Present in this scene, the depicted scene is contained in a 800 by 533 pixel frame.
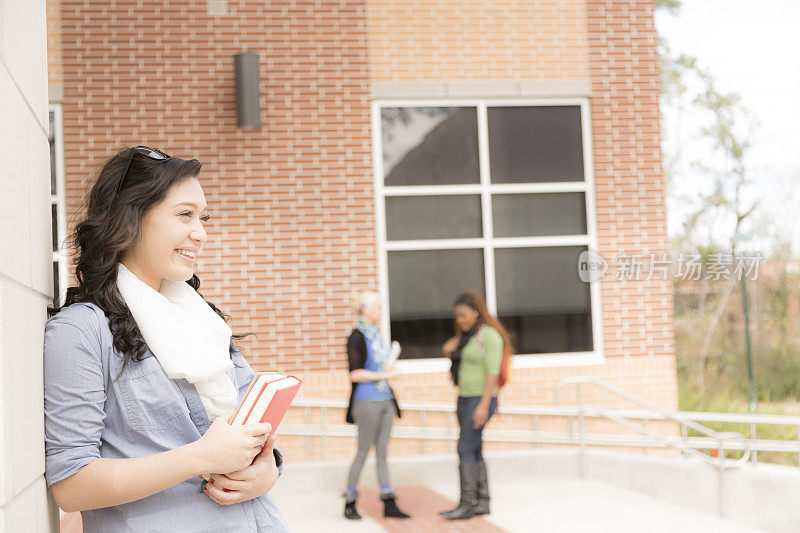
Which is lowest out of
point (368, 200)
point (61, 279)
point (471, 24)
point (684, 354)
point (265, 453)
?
point (684, 354)

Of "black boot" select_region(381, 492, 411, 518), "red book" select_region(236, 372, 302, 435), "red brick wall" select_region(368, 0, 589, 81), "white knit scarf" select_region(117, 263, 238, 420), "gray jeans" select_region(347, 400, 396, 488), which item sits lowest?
"black boot" select_region(381, 492, 411, 518)

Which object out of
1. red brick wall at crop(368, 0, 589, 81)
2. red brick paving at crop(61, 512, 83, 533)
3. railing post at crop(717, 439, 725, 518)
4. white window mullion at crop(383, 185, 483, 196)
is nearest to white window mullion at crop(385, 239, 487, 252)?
white window mullion at crop(383, 185, 483, 196)

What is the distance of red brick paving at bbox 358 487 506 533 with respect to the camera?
7.02 metres

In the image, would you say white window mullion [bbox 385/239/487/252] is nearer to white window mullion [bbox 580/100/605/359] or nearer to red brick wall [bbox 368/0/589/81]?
white window mullion [bbox 580/100/605/359]

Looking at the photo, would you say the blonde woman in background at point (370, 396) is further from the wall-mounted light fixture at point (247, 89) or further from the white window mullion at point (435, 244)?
the wall-mounted light fixture at point (247, 89)

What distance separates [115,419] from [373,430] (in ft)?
18.6

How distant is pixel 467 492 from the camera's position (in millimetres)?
7359

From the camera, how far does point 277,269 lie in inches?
365

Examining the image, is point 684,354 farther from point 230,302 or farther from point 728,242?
point 230,302

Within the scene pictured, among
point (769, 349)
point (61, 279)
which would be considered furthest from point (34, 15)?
point (769, 349)

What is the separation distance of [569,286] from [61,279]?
5.40m

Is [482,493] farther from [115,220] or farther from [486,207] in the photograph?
[115,220]

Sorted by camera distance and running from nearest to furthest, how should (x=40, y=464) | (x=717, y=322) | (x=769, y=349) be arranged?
(x=40, y=464) < (x=769, y=349) < (x=717, y=322)

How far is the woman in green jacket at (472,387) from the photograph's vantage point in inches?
283
